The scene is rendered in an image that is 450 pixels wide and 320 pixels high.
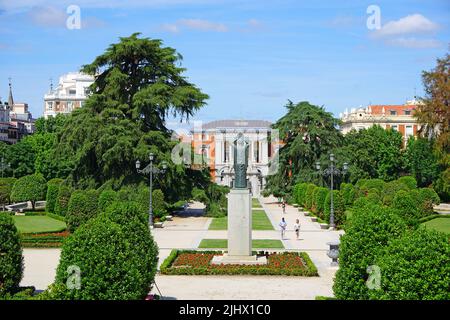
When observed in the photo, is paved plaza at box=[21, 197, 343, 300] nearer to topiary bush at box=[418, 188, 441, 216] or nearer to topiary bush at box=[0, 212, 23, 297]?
topiary bush at box=[0, 212, 23, 297]

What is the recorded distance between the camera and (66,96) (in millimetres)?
111188

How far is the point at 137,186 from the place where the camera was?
1877 inches

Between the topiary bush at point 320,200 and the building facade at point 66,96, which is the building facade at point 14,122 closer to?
the building facade at point 66,96

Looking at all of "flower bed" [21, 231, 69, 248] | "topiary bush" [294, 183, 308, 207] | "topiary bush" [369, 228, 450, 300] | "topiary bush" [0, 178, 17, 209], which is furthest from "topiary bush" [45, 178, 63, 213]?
"topiary bush" [369, 228, 450, 300]

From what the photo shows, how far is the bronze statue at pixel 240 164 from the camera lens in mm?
25281

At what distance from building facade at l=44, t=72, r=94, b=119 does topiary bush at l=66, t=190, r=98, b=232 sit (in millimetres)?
77069

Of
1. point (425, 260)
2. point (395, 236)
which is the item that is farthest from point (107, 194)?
point (425, 260)


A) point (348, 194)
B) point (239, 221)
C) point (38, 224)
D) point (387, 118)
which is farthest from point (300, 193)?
point (387, 118)

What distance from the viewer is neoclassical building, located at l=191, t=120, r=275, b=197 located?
3580 inches

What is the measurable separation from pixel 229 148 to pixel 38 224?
52.8m

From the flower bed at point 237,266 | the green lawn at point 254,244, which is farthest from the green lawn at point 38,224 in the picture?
the flower bed at point 237,266

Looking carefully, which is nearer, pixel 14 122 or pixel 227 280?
pixel 227 280

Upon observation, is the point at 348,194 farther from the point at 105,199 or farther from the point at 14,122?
the point at 14,122

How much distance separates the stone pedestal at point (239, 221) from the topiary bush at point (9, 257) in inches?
355
